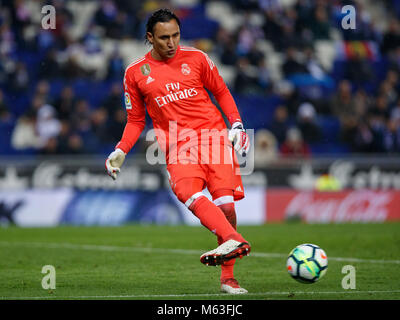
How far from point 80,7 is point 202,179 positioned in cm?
1618

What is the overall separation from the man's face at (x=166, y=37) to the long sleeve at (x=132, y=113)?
415 mm

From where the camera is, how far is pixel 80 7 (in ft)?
72.2

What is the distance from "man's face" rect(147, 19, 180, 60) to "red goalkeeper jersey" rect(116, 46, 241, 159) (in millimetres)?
175

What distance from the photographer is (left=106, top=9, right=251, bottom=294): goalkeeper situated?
6.72 metres

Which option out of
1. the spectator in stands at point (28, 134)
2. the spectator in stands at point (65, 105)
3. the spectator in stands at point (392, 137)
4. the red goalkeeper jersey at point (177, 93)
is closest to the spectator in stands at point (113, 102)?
the spectator in stands at point (65, 105)

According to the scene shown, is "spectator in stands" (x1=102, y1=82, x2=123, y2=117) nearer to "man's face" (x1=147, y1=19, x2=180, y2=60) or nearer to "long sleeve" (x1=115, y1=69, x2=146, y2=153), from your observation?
"long sleeve" (x1=115, y1=69, x2=146, y2=153)

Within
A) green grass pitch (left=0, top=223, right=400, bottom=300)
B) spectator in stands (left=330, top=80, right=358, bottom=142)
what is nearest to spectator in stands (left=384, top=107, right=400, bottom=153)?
spectator in stands (left=330, top=80, right=358, bottom=142)

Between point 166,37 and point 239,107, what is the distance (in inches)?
501

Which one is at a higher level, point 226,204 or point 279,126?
point 279,126

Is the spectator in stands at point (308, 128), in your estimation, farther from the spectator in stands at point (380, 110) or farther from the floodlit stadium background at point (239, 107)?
the spectator in stands at point (380, 110)

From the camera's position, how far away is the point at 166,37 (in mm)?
6793

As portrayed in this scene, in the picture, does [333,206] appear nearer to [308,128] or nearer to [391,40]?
[308,128]

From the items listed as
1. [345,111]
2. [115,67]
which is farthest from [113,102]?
[345,111]
